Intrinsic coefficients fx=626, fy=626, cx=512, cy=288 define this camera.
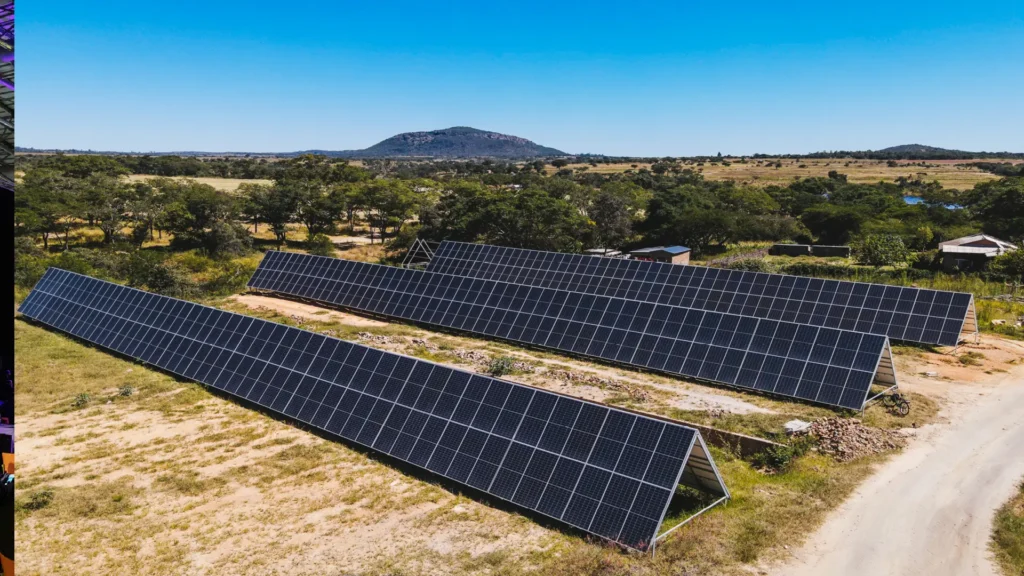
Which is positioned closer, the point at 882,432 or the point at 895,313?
the point at 882,432

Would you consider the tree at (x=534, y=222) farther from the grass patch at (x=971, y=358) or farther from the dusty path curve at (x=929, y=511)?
the dusty path curve at (x=929, y=511)

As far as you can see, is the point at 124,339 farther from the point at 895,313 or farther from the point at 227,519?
the point at 895,313

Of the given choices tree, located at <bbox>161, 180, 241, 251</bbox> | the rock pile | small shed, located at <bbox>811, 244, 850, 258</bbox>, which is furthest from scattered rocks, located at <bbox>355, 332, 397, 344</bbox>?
small shed, located at <bbox>811, 244, 850, 258</bbox>

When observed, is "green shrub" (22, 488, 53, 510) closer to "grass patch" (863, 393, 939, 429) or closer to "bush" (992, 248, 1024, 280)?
"grass patch" (863, 393, 939, 429)

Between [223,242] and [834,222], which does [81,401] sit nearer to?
[223,242]

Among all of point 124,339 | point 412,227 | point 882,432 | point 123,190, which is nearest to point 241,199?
point 123,190

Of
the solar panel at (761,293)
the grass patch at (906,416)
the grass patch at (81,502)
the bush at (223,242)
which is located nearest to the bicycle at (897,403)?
the grass patch at (906,416)
